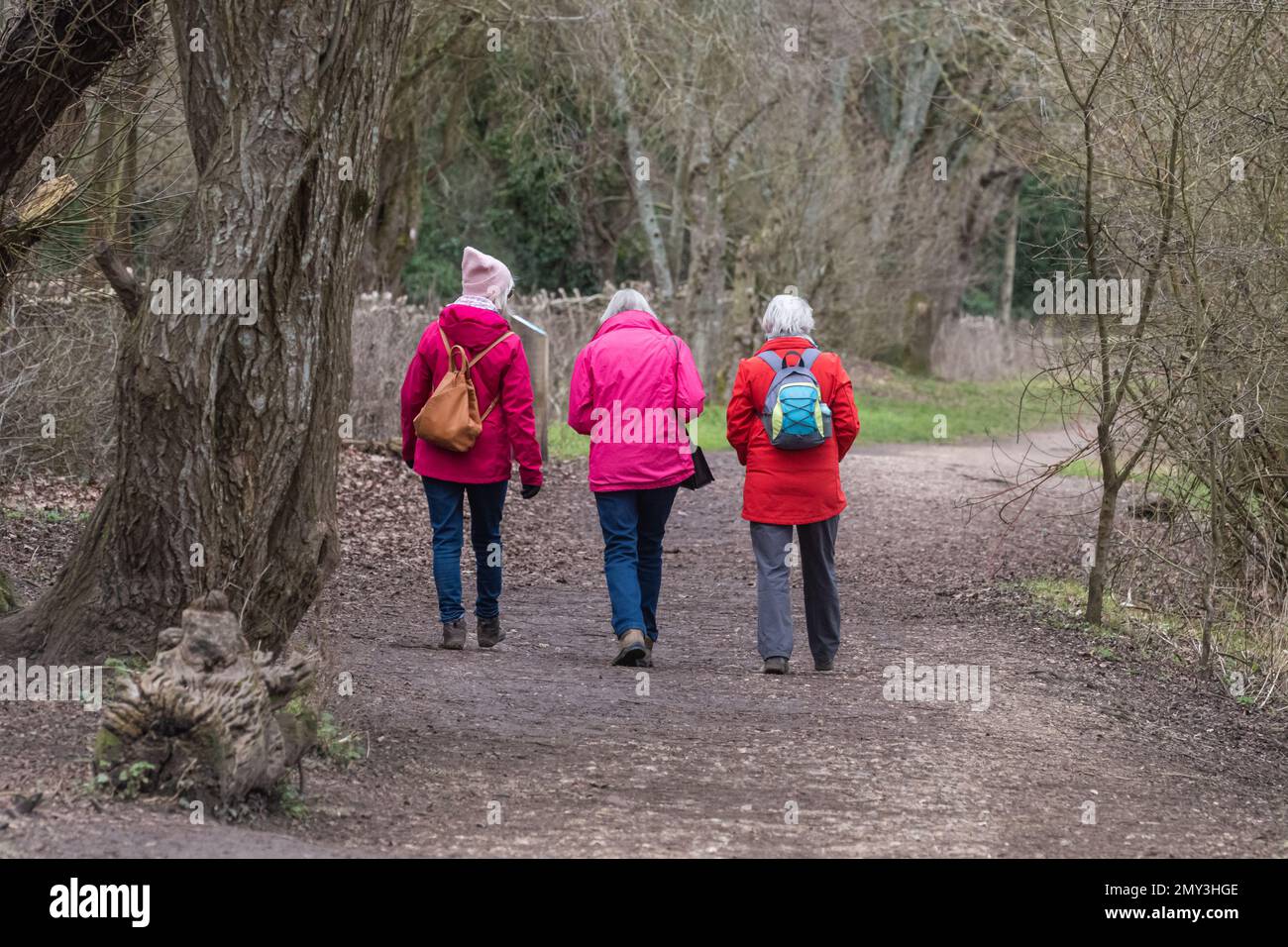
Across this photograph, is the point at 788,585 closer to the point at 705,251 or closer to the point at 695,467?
the point at 695,467

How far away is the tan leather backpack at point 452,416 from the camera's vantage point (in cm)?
759

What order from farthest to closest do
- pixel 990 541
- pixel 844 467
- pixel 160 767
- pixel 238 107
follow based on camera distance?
1. pixel 844 467
2. pixel 990 541
3. pixel 238 107
4. pixel 160 767

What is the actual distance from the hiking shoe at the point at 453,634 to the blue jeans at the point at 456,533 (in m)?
0.03

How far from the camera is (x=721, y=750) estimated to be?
617 centimetres

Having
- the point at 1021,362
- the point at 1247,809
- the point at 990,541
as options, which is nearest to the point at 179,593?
the point at 1247,809

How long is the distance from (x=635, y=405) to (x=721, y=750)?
196 centimetres

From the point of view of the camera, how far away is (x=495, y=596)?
26.5 ft

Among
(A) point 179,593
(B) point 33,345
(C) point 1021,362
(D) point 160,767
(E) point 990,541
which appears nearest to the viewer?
(D) point 160,767

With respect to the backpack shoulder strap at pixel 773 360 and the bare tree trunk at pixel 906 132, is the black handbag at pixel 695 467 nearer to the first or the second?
the backpack shoulder strap at pixel 773 360

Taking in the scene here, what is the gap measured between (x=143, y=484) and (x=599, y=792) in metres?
2.00

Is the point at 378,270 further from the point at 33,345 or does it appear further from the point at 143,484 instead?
the point at 143,484

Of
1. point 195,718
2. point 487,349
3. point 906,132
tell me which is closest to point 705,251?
point 906,132

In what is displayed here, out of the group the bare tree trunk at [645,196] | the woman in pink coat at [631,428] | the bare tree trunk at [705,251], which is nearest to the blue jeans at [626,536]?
the woman in pink coat at [631,428]

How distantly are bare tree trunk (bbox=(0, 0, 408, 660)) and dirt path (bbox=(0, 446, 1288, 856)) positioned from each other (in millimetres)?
668
